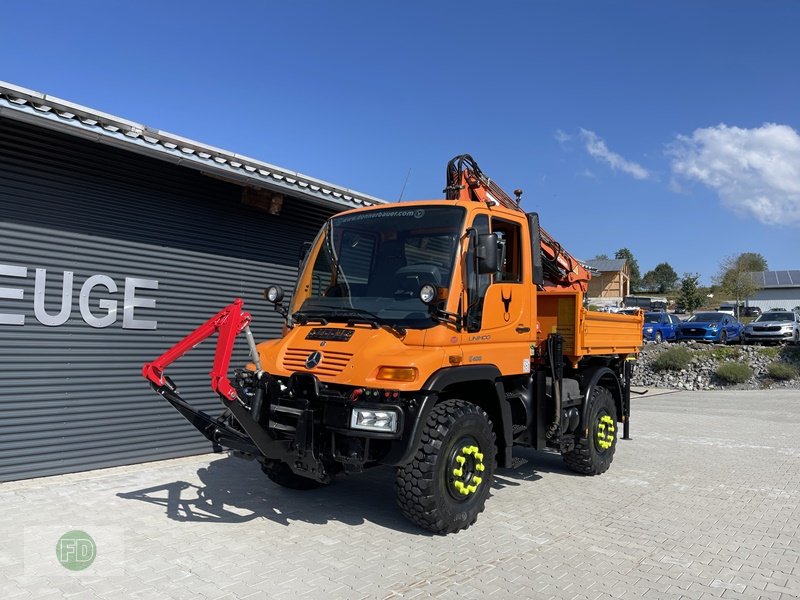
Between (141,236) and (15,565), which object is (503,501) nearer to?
(15,565)

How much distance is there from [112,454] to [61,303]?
6.04 feet

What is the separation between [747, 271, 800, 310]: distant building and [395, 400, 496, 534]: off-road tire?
200 feet

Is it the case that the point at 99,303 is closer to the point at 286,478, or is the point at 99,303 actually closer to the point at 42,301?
the point at 42,301

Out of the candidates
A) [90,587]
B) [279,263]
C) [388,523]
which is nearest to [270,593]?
[90,587]

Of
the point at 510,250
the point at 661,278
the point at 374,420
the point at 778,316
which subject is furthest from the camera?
the point at 661,278

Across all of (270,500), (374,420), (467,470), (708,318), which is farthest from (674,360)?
(374,420)

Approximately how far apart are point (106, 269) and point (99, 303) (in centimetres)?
40

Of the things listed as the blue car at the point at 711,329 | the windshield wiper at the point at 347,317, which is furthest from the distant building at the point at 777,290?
the windshield wiper at the point at 347,317

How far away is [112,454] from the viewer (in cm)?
696

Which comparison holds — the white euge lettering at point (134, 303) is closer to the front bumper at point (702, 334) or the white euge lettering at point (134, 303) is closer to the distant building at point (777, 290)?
the front bumper at point (702, 334)

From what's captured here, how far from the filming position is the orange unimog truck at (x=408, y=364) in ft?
15.1

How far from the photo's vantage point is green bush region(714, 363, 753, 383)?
18.9 m

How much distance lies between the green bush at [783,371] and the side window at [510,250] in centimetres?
1688

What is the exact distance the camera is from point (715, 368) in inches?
779
